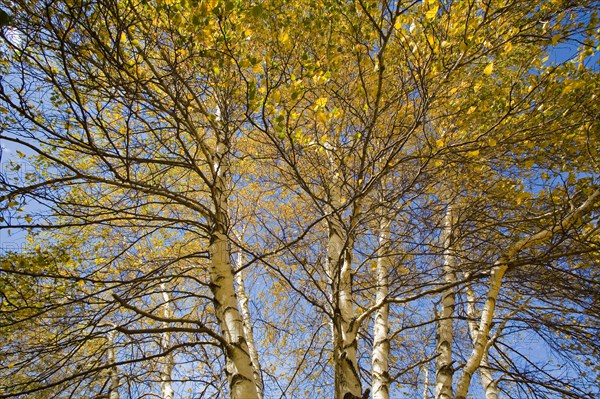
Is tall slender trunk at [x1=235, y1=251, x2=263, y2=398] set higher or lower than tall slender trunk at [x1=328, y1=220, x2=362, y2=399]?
higher

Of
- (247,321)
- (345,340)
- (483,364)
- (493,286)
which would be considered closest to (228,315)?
A: (345,340)

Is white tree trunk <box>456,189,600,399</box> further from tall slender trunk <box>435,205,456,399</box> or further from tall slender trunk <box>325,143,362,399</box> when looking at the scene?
tall slender trunk <box>325,143,362,399</box>

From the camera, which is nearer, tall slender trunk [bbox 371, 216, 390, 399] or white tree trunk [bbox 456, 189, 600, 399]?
white tree trunk [bbox 456, 189, 600, 399]

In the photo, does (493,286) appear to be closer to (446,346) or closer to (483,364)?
(446,346)

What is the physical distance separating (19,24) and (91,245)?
374 centimetres

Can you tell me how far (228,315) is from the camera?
8.29 feet

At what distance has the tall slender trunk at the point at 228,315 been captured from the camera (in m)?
2.22

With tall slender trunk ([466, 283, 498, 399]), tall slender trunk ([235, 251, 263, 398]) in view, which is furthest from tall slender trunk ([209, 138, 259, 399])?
tall slender trunk ([466, 283, 498, 399])

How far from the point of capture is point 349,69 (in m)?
5.00

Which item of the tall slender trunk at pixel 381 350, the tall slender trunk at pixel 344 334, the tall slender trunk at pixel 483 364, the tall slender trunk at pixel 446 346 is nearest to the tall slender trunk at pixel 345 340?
the tall slender trunk at pixel 344 334

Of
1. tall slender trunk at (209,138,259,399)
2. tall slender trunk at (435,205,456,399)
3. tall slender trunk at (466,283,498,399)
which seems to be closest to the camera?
tall slender trunk at (209,138,259,399)

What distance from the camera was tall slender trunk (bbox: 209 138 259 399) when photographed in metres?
2.22

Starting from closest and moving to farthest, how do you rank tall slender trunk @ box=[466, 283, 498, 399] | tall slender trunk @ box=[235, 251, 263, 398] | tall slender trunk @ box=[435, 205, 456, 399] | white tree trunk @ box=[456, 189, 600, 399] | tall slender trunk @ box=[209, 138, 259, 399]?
tall slender trunk @ box=[209, 138, 259, 399]
white tree trunk @ box=[456, 189, 600, 399]
tall slender trunk @ box=[435, 205, 456, 399]
tall slender trunk @ box=[466, 283, 498, 399]
tall slender trunk @ box=[235, 251, 263, 398]

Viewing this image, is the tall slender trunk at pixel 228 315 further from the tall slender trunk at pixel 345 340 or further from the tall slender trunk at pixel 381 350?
the tall slender trunk at pixel 381 350
